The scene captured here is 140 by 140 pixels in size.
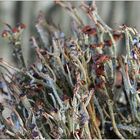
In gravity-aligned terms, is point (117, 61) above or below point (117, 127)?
above

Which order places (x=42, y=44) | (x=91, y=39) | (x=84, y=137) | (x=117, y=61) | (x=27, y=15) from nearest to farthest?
(x=84, y=137) → (x=117, y=61) → (x=91, y=39) → (x=42, y=44) → (x=27, y=15)

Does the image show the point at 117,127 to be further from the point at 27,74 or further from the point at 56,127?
the point at 27,74

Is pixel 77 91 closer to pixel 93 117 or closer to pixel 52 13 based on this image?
pixel 93 117

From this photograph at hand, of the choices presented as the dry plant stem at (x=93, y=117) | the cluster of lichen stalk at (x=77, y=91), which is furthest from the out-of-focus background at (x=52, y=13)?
the dry plant stem at (x=93, y=117)

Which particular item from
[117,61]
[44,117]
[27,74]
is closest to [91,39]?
[117,61]

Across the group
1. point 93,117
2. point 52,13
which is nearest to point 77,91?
point 93,117

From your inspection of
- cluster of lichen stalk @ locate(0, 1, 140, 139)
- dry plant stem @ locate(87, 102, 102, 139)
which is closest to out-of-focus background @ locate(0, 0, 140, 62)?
cluster of lichen stalk @ locate(0, 1, 140, 139)
